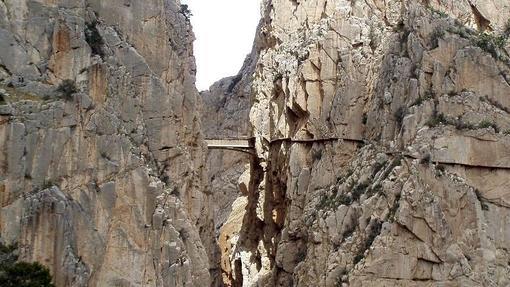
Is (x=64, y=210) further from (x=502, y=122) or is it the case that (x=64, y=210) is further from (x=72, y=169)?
(x=502, y=122)

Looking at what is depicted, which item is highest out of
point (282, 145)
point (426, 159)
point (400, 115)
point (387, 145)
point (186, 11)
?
point (186, 11)

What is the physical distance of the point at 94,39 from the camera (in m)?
44.1

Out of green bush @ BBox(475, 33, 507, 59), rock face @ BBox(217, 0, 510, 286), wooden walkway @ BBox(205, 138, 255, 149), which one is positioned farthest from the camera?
wooden walkway @ BBox(205, 138, 255, 149)

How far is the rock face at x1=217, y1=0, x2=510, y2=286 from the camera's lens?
159 ft

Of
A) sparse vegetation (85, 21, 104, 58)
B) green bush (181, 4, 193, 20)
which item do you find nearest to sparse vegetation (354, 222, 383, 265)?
sparse vegetation (85, 21, 104, 58)

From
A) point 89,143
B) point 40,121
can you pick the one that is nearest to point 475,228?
point 89,143

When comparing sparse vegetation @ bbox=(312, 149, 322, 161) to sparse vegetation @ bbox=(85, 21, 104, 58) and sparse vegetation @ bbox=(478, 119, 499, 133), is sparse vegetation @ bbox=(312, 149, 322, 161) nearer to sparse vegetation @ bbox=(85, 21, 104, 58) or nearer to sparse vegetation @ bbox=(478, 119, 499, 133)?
sparse vegetation @ bbox=(478, 119, 499, 133)

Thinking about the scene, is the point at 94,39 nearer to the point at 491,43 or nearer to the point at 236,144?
the point at 236,144

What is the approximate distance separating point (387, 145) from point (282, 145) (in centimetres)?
1292

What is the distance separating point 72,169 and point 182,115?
14731 millimetres

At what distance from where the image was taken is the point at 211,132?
98125mm

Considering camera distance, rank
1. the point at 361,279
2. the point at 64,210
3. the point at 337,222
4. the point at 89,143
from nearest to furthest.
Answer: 1. the point at 64,210
2. the point at 89,143
3. the point at 361,279
4. the point at 337,222

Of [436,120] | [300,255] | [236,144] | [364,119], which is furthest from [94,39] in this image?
[236,144]

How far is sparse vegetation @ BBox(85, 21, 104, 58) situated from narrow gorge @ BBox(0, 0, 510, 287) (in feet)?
0.32
